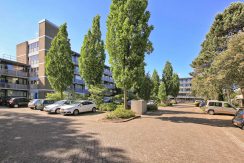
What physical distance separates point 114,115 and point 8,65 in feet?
111

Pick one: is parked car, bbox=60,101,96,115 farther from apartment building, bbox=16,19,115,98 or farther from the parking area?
apartment building, bbox=16,19,115,98

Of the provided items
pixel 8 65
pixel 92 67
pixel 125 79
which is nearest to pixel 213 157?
pixel 125 79

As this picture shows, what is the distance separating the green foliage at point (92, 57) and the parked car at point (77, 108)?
19.3ft

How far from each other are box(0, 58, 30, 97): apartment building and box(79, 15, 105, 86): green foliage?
2078cm

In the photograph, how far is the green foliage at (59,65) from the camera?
26.4 m

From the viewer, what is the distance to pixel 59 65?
1043 inches

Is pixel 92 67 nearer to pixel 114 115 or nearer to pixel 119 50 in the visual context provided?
pixel 119 50

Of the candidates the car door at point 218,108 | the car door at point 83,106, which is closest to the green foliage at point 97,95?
the car door at point 83,106

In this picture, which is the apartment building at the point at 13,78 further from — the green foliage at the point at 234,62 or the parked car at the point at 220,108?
the green foliage at the point at 234,62

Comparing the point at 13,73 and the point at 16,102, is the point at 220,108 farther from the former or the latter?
the point at 13,73

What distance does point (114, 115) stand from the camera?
14.5m

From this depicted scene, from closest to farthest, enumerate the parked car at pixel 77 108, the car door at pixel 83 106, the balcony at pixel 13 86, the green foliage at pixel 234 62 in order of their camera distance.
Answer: the green foliage at pixel 234 62, the parked car at pixel 77 108, the car door at pixel 83 106, the balcony at pixel 13 86

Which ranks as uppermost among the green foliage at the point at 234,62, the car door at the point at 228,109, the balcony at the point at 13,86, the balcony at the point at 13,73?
the balcony at the point at 13,73

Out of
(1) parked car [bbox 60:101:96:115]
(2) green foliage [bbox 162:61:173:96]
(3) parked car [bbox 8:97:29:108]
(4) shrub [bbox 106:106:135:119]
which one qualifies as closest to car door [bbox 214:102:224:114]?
(4) shrub [bbox 106:106:135:119]
